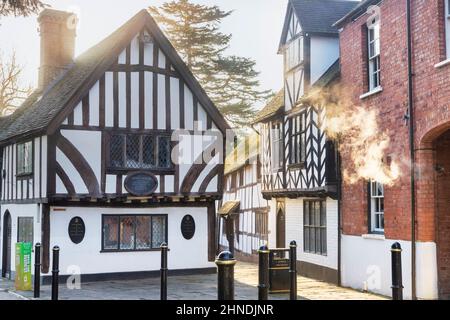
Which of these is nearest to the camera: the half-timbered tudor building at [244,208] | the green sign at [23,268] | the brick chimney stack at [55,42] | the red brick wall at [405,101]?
the red brick wall at [405,101]

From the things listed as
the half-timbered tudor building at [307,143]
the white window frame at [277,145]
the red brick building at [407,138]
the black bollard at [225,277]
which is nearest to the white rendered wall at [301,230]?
the half-timbered tudor building at [307,143]

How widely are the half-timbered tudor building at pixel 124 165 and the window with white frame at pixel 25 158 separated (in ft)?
0.12

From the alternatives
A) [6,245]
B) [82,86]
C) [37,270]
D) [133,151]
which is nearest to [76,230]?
[133,151]

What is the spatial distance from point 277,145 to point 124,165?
6456 mm

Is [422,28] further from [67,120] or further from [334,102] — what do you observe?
[67,120]

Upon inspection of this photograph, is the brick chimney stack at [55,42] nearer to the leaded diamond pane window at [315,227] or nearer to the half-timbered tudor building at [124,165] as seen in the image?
the half-timbered tudor building at [124,165]

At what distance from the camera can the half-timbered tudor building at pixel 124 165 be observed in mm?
18141

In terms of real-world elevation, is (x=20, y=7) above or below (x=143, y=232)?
above

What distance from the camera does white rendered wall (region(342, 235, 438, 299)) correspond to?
521 inches

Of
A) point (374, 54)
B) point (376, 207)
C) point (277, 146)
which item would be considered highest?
point (374, 54)

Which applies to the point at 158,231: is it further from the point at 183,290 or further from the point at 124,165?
the point at 183,290

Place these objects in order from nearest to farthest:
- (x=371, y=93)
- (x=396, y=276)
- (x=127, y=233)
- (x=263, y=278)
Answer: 1. (x=396, y=276)
2. (x=263, y=278)
3. (x=371, y=93)
4. (x=127, y=233)

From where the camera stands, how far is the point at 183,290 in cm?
1634
